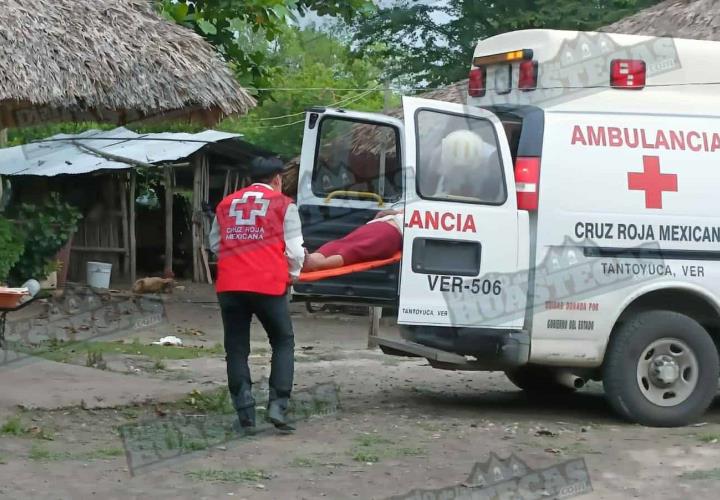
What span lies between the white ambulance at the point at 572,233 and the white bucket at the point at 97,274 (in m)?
11.6

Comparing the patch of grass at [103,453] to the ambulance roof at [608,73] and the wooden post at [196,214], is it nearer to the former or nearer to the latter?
the ambulance roof at [608,73]

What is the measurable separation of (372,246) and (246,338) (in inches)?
44.3

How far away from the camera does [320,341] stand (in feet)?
46.0

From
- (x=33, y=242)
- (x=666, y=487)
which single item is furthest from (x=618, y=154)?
(x=33, y=242)

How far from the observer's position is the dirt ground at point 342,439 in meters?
6.43

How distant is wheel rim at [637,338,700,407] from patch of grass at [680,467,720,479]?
59.9 inches

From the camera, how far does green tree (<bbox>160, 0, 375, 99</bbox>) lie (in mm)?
13164

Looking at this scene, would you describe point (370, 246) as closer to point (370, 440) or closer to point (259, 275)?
point (259, 275)

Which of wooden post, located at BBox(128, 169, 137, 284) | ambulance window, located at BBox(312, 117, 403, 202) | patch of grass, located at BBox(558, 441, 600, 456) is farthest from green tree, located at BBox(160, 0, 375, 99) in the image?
patch of grass, located at BBox(558, 441, 600, 456)

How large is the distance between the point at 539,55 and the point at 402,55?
19.5 meters

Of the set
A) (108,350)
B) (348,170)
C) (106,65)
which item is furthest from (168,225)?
(348,170)

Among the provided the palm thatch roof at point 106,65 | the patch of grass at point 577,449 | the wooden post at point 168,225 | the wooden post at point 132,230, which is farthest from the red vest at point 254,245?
the wooden post at point 168,225

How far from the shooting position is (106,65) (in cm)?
1073

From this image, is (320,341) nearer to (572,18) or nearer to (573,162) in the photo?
(573,162)
